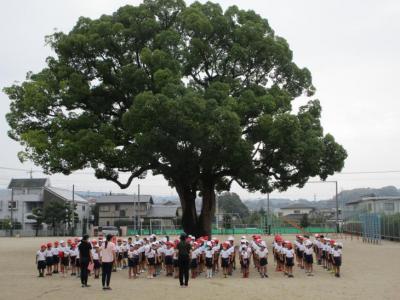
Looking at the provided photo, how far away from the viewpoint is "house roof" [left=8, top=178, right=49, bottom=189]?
7969cm

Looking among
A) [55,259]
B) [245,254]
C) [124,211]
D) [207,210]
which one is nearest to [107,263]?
[55,259]

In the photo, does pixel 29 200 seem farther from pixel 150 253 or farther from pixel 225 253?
pixel 225 253

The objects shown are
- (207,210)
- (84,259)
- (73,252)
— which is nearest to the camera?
(84,259)

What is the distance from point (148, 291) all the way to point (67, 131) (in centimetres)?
1598

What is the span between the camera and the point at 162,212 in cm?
7869

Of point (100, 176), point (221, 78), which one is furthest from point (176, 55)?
point (100, 176)

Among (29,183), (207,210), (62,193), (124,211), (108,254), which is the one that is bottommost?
(108,254)

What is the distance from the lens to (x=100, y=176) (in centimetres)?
3052

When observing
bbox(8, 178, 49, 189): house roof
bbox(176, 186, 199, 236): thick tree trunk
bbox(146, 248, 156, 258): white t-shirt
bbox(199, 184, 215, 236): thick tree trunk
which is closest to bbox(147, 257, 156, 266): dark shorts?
bbox(146, 248, 156, 258): white t-shirt

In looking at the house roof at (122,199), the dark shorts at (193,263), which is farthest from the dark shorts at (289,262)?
the house roof at (122,199)

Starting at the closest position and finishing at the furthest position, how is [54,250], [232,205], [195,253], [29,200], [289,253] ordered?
[195,253] < [289,253] < [54,250] < [29,200] < [232,205]

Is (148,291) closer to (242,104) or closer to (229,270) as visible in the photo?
(229,270)

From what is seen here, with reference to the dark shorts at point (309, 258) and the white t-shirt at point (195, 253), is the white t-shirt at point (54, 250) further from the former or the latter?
the dark shorts at point (309, 258)

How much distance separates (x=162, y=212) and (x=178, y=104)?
55802 millimetres
